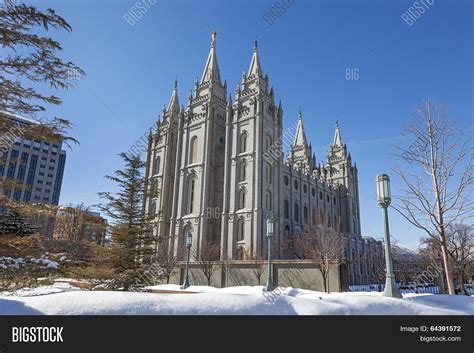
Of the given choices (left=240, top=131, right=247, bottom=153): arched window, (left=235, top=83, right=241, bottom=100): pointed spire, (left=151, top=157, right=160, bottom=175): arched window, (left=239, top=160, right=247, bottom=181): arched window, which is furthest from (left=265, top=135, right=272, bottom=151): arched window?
(left=151, top=157, right=160, bottom=175): arched window

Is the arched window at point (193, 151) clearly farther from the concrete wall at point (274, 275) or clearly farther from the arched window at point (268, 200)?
the concrete wall at point (274, 275)

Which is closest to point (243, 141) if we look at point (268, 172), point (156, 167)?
point (268, 172)

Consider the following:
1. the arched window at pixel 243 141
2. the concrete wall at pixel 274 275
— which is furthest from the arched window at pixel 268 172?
the concrete wall at pixel 274 275

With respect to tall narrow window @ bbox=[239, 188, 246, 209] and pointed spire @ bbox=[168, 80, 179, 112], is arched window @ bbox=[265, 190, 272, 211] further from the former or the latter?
pointed spire @ bbox=[168, 80, 179, 112]

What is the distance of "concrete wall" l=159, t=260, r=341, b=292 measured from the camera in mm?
20219

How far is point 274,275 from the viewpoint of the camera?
2211cm

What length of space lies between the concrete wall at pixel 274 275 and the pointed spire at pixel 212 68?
35692 millimetres

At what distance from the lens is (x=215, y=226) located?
1838 inches

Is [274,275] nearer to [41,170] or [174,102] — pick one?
[174,102]

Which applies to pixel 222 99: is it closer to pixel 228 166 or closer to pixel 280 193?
pixel 228 166

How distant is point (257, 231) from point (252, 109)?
18.9 m
